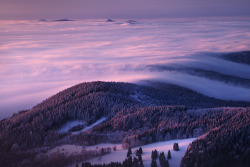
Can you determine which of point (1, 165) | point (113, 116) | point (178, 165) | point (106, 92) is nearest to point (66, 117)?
point (113, 116)

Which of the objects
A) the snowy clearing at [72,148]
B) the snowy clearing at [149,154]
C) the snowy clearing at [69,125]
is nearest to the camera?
the snowy clearing at [149,154]

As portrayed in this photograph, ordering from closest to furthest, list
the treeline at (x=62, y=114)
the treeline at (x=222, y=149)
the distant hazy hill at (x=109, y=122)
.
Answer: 1. the treeline at (x=222, y=149)
2. the distant hazy hill at (x=109, y=122)
3. the treeline at (x=62, y=114)

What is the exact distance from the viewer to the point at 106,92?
32.4 feet

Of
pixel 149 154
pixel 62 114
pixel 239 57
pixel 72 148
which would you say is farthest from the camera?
pixel 239 57

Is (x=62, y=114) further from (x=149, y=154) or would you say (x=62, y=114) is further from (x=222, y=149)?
(x=222, y=149)

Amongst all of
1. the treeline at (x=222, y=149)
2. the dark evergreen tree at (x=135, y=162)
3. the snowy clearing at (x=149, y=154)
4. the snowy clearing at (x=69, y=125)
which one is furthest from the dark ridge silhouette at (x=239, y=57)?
the dark evergreen tree at (x=135, y=162)

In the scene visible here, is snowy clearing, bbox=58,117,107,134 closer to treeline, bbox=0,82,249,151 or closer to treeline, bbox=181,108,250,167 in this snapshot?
treeline, bbox=0,82,249,151

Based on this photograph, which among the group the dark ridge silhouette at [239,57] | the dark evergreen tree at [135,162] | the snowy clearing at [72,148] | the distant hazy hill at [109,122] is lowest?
the dark evergreen tree at [135,162]

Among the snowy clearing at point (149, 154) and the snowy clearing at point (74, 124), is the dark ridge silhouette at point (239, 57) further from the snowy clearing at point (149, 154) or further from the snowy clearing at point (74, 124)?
the snowy clearing at point (149, 154)

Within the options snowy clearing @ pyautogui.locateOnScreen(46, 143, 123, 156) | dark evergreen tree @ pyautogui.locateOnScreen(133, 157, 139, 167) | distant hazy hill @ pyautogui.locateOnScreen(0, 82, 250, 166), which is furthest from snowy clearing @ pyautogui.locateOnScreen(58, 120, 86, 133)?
dark evergreen tree @ pyautogui.locateOnScreen(133, 157, 139, 167)

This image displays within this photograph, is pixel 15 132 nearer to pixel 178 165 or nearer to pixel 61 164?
pixel 61 164

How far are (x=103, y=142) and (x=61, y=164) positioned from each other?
1.42 meters

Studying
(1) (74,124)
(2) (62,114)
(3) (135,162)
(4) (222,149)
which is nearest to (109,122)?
(1) (74,124)

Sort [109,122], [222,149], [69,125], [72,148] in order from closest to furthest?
[222,149], [72,148], [109,122], [69,125]
